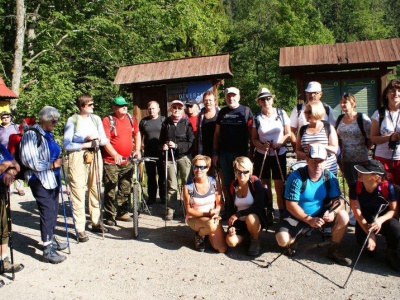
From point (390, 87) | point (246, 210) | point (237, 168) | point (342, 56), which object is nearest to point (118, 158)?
point (237, 168)

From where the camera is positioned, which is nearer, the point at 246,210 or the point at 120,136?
the point at 246,210

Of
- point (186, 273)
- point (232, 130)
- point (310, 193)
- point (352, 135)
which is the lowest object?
point (186, 273)

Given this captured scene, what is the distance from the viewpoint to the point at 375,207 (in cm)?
416

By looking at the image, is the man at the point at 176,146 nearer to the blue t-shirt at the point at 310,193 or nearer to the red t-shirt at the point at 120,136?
the red t-shirt at the point at 120,136

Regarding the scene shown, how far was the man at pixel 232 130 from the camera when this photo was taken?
18.2 ft

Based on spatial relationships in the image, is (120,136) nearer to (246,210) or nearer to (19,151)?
(19,151)

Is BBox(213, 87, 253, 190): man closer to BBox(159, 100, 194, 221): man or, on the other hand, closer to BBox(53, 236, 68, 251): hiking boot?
BBox(159, 100, 194, 221): man

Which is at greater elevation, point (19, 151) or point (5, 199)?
point (19, 151)

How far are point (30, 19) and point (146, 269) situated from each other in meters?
14.5

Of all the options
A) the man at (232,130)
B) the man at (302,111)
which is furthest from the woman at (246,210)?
the man at (302,111)

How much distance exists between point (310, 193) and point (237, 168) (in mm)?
913

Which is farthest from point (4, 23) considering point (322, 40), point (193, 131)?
point (322, 40)

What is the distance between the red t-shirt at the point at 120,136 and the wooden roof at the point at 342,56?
12.6 feet

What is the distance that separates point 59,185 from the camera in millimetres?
4781
